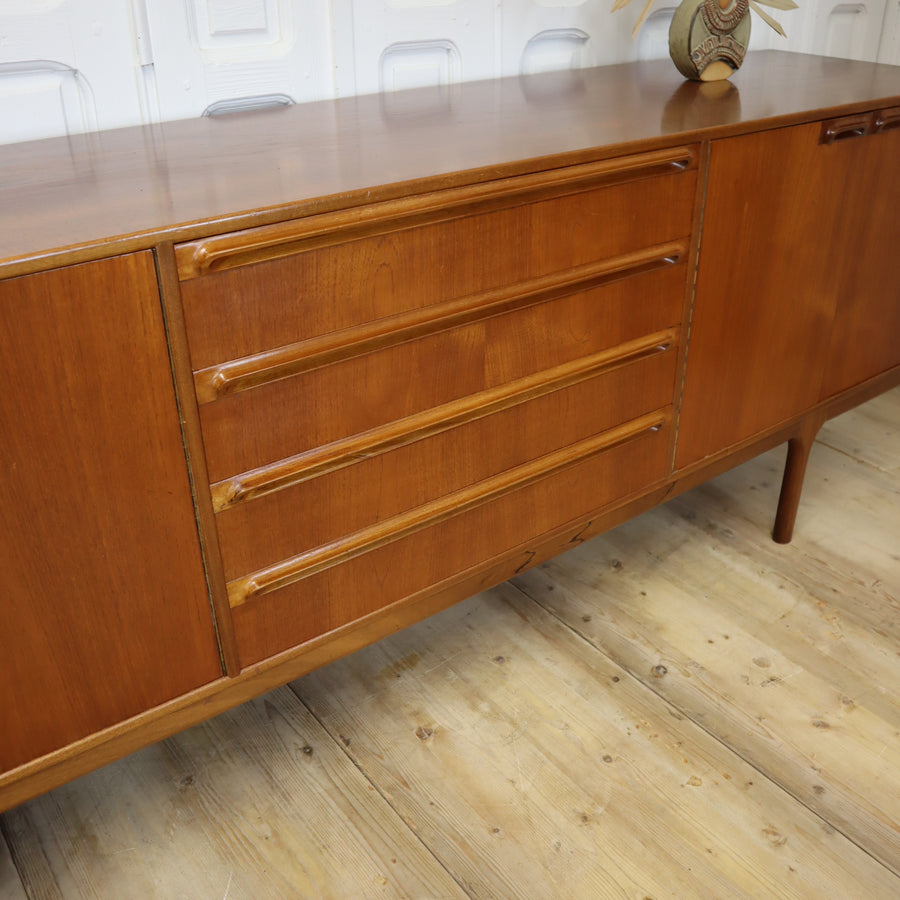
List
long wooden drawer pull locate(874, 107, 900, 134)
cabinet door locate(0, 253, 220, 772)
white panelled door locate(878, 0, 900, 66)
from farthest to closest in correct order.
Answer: white panelled door locate(878, 0, 900, 66) → long wooden drawer pull locate(874, 107, 900, 134) → cabinet door locate(0, 253, 220, 772)

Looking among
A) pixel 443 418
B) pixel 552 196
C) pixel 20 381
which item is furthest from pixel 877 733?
pixel 20 381

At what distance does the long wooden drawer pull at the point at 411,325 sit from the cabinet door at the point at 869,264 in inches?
19.3

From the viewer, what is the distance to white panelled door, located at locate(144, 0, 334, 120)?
4.92 ft

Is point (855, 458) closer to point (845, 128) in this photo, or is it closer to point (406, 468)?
point (845, 128)

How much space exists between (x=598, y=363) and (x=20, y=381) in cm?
88

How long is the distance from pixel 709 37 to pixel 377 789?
5.17 ft

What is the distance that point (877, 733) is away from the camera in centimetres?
161

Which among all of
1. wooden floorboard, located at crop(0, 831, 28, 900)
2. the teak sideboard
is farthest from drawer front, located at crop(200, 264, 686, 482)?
wooden floorboard, located at crop(0, 831, 28, 900)

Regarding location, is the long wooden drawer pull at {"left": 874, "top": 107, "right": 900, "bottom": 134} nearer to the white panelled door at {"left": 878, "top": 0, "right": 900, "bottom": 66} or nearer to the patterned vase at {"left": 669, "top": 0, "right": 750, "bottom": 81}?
the patterned vase at {"left": 669, "top": 0, "right": 750, "bottom": 81}

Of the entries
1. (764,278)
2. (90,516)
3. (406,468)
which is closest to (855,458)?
(764,278)

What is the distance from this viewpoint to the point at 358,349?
1.18m

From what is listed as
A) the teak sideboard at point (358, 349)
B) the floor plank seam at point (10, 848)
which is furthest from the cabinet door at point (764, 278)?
the floor plank seam at point (10, 848)

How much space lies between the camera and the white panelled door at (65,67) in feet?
4.49

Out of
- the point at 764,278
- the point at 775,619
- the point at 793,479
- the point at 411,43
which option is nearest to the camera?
the point at 764,278
